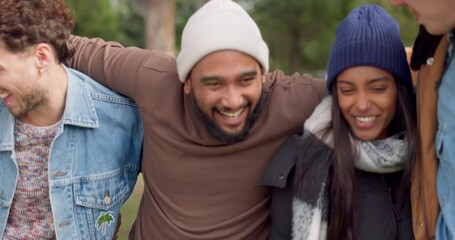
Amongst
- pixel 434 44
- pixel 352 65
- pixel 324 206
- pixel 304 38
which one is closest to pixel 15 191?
pixel 324 206

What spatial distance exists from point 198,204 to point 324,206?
0.60 m

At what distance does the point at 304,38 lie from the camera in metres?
17.9

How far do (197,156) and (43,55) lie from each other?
2.61 ft

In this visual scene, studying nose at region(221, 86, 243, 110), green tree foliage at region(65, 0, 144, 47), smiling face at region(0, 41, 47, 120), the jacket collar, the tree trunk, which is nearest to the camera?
nose at region(221, 86, 243, 110)

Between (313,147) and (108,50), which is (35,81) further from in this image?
(313,147)

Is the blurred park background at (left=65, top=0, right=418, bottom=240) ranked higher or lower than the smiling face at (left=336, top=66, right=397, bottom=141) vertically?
lower

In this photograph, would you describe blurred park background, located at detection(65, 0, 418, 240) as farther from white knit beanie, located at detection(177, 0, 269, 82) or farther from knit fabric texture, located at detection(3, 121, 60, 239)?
white knit beanie, located at detection(177, 0, 269, 82)

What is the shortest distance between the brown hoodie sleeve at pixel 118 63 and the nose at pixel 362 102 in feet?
2.99

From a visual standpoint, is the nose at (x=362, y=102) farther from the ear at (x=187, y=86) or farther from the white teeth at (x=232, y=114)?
the ear at (x=187, y=86)

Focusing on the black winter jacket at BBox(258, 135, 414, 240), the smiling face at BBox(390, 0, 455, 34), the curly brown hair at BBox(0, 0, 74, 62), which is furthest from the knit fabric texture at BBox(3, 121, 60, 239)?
the smiling face at BBox(390, 0, 455, 34)

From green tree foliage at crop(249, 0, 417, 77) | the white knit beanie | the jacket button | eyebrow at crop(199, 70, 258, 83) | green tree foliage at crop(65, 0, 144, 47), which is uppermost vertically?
the white knit beanie

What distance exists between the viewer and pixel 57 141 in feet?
9.55

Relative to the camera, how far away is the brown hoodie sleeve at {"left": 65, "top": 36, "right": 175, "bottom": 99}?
295 centimetres

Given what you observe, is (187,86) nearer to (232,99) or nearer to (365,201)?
(232,99)
